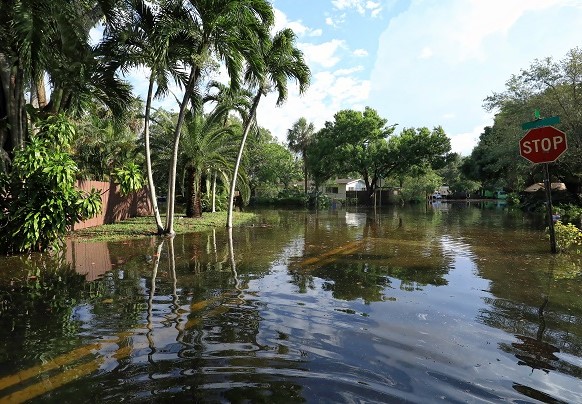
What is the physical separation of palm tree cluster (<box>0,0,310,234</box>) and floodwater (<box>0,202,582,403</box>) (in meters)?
4.56

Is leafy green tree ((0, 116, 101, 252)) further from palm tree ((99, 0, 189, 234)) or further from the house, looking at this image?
the house

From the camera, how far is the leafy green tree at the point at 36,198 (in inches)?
346

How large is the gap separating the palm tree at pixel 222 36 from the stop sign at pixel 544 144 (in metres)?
8.21

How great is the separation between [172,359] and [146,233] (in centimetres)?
1073

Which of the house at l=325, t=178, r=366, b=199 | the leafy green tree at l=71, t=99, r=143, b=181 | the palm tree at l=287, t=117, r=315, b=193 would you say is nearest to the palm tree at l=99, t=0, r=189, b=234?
the leafy green tree at l=71, t=99, r=143, b=181

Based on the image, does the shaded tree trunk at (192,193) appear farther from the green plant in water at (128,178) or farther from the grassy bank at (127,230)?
the green plant in water at (128,178)

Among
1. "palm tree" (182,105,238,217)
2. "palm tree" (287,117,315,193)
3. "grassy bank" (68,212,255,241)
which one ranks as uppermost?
"palm tree" (287,117,315,193)

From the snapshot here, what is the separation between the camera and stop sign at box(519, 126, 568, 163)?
8739 mm

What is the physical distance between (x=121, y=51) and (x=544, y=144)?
11.6 meters

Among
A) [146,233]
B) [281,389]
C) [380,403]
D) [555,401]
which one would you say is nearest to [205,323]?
[281,389]

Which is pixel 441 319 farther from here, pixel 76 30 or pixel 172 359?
pixel 76 30

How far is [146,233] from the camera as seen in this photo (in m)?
13.7

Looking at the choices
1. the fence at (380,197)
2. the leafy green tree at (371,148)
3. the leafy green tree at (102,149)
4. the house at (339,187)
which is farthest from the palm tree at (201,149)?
the house at (339,187)

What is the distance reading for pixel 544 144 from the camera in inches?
352
